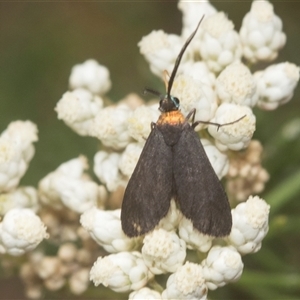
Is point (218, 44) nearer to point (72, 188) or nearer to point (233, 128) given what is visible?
point (233, 128)

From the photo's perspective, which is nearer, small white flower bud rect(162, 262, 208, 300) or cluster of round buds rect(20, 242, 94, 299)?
small white flower bud rect(162, 262, 208, 300)

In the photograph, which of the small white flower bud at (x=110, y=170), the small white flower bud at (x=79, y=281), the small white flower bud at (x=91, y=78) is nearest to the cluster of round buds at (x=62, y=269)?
the small white flower bud at (x=79, y=281)

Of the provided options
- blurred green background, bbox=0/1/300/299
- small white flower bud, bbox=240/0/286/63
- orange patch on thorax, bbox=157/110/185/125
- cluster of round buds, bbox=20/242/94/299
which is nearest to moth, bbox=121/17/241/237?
orange patch on thorax, bbox=157/110/185/125

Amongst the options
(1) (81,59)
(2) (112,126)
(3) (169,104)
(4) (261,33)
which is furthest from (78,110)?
(1) (81,59)

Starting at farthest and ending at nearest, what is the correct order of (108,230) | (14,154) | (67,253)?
(67,253)
(14,154)
(108,230)

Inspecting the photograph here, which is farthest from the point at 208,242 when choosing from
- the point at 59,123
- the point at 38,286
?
the point at 59,123

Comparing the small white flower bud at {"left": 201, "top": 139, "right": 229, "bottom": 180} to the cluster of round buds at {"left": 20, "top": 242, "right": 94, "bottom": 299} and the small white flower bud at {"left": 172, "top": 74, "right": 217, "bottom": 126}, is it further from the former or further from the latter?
the cluster of round buds at {"left": 20, "top": 242, "right": 94, "bottom": 299}
